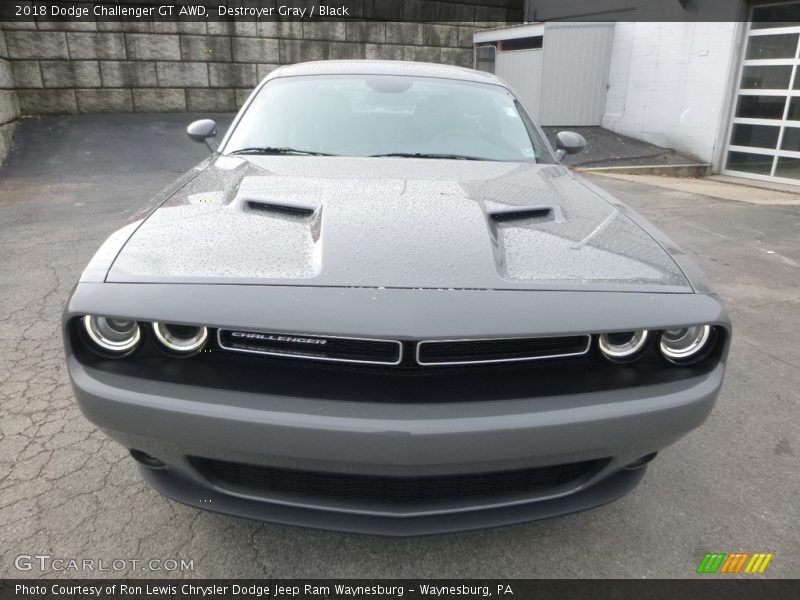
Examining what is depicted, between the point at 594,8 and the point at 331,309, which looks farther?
the point at 594,8

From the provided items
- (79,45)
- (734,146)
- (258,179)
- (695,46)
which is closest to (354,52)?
(79,45)

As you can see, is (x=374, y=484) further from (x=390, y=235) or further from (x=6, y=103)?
(x=6, y=103)

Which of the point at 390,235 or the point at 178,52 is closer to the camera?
the point at 390,235

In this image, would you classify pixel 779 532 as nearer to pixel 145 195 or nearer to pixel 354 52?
pixel 145 195

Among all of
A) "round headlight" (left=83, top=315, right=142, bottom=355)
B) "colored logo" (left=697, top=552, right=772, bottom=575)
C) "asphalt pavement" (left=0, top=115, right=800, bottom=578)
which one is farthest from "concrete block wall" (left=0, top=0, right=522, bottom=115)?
"colored logo" (left=697, top=552, right=772, bottom=575)

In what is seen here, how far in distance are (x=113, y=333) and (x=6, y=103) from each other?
10.8 meters

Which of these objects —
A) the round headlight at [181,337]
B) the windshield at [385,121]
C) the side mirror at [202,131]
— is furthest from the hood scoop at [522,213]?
the side mirror at [202,131]

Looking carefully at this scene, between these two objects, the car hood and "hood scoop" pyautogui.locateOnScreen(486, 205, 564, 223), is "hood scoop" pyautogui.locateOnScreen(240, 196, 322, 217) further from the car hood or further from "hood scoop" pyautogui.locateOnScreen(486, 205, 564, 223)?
"hood scoop" pyautogui.locateOnScreen(486, 205, 564, 223)

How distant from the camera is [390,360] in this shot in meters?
1.42

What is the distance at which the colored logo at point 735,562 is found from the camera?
1.79 m

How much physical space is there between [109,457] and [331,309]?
146cm

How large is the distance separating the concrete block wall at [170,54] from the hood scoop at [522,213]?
40.3ft

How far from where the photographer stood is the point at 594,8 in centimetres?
1352

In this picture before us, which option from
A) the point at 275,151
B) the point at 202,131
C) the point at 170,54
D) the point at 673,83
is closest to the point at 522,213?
the point at 275,151
